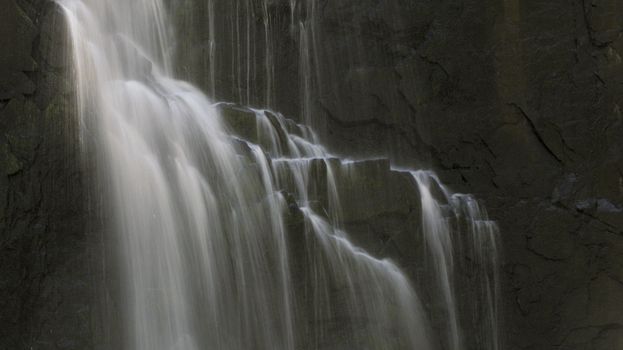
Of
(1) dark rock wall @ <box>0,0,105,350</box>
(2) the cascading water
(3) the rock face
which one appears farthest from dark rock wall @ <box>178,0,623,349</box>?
(1) dark rock wall @ <box>0,0,105,350</box>

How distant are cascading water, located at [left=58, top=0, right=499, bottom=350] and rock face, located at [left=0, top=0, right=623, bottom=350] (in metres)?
1.60

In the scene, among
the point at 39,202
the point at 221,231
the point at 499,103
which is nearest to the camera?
the point at 39,202

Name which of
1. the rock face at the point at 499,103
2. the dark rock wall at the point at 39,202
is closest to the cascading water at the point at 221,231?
the dark rock wall at the point at 39,202

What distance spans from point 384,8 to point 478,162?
2.83 metres

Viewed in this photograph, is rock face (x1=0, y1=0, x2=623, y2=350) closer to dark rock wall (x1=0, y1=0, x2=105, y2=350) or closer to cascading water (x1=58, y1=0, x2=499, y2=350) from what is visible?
cascading water (x1=58, y1=0, x2=499, y2=350)

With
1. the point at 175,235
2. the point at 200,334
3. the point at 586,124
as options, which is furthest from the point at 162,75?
the point at 586,124

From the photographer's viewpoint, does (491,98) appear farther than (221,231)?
Yes

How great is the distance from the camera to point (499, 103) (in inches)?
442

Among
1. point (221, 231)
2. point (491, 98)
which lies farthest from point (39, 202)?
point (491, 98)

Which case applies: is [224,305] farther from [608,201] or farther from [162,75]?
[608,201]

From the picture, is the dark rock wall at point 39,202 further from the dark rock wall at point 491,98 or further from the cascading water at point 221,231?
the dark rock wall at point 491,98

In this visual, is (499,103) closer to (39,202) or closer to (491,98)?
(491,98)

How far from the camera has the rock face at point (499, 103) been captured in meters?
10.4

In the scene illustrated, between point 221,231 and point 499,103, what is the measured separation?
5272 mm
